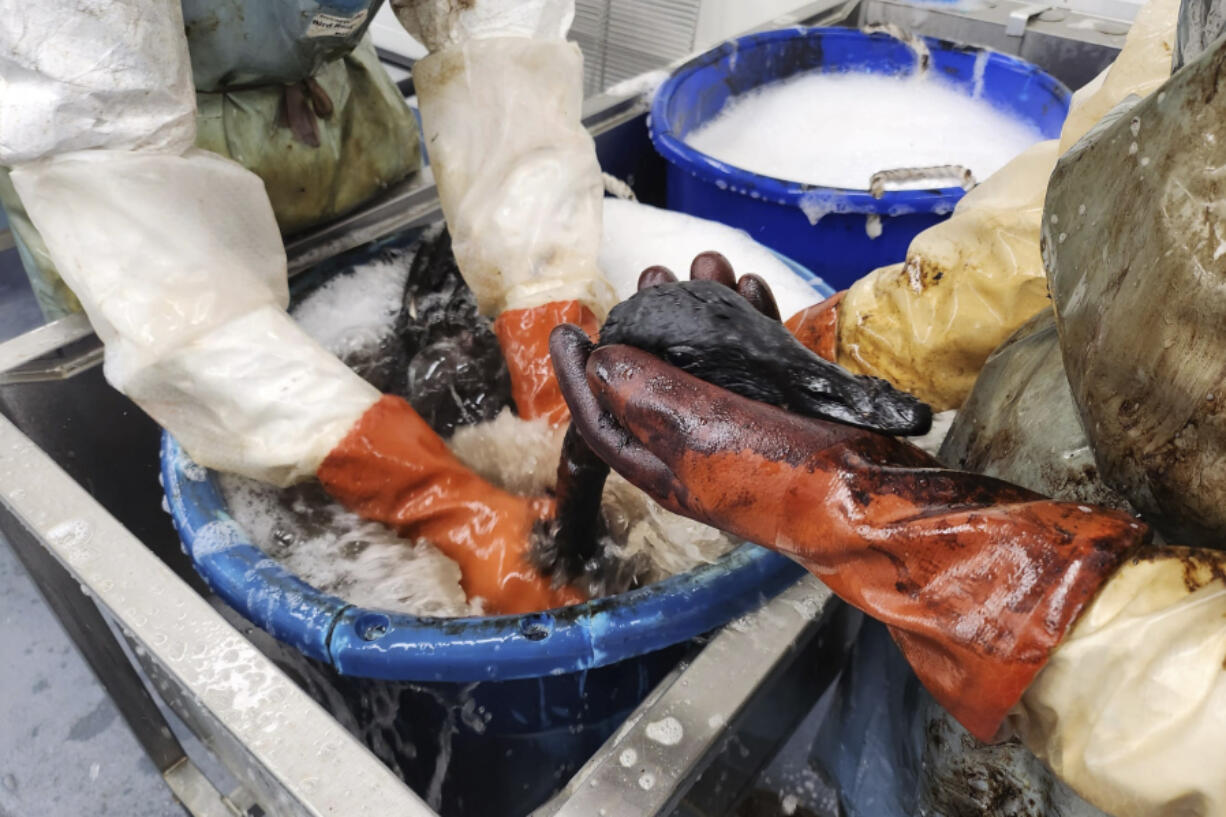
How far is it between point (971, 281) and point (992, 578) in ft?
1.68

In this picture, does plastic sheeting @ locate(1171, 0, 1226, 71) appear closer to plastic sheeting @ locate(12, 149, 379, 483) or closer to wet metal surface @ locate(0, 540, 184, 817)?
plastic sheeting @ locate(12, 149, 379, 483)

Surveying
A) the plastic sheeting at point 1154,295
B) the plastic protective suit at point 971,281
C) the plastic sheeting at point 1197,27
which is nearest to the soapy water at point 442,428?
the plastic protective suit at point 971,281

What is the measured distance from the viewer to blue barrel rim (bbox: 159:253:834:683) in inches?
27.2

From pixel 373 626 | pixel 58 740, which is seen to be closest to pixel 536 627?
pixel 373 626

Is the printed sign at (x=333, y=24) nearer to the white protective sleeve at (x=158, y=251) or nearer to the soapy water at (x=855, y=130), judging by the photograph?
the white protective sleeve at (x=158, y=251)

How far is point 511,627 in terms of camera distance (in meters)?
0.70

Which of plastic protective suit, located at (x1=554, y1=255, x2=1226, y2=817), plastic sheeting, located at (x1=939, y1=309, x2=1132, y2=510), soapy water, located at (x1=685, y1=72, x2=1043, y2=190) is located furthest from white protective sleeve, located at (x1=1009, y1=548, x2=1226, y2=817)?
soapy water, located at (x1=685, y1=72, x2=1043, y2=190)

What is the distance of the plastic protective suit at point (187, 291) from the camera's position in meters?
0.81

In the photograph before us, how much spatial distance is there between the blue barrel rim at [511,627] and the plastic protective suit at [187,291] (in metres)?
0.18

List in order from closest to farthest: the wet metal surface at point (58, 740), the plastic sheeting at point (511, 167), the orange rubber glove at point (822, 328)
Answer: the orange rubber glove at point (822, 328), the plastic sheeting at point (511, 167), the wet metal surface at point (58, 740)

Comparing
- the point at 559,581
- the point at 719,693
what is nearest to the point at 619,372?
the point at 719,693

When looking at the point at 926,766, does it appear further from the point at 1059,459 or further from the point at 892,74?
the point at 892,74

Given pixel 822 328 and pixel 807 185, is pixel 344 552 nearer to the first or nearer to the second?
pixel 822 328

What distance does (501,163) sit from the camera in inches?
48.9
